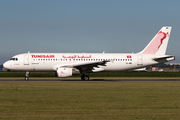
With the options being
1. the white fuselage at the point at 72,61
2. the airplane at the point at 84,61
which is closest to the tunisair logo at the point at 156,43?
the airplane at the point at 84,61

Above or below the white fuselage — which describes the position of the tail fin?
above

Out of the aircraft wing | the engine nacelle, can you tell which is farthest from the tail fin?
the engine nacelle

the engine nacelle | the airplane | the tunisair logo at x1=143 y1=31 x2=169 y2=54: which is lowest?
the engine nacelle

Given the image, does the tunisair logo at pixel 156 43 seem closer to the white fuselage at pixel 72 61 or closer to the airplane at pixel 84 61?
the airplane at pixel 84 61

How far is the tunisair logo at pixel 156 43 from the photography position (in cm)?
4188

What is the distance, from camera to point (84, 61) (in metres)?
39.6

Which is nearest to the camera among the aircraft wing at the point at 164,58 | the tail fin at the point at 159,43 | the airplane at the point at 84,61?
the airplane at the point at 84,61

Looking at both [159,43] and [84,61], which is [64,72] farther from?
[159,43]

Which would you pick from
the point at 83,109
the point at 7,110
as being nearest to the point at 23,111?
the point at 7,110

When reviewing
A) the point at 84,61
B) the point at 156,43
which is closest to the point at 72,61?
the point at 84,61

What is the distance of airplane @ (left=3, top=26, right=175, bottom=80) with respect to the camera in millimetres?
38750

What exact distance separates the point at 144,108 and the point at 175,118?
95.7 inches

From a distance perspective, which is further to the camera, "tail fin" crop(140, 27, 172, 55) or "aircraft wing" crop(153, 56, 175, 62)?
"tail fin" crop(140, 27, 172, 55)

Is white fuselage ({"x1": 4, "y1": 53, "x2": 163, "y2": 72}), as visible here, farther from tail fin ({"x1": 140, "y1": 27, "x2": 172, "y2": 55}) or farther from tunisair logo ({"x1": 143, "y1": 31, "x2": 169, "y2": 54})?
tail fin ({"x1": 140, "y1": 27, "x2": 172, "y2": 55})
